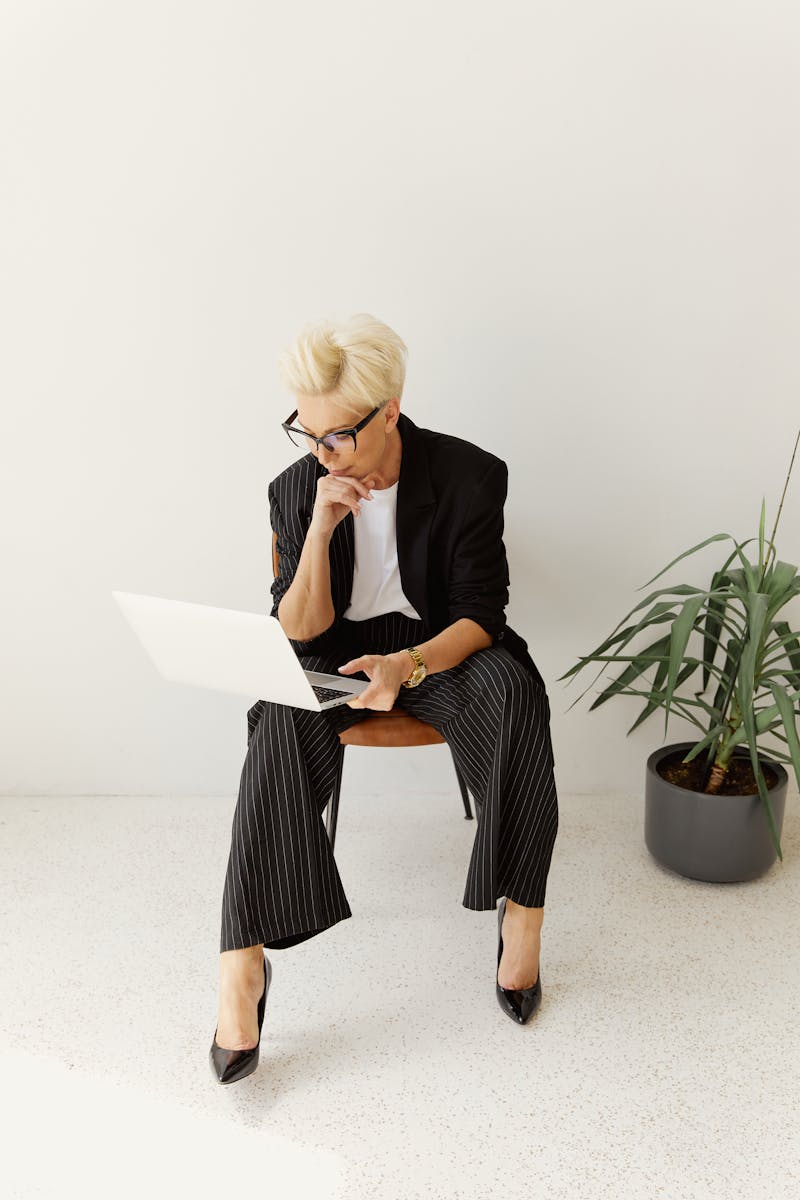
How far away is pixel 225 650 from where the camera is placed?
62.7 inches

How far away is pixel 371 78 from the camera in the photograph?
2258mm

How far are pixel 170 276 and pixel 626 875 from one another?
1652 mm

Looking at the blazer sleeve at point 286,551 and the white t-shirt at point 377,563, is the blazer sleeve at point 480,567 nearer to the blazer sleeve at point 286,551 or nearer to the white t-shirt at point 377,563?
the white t-shirt at point 377,563

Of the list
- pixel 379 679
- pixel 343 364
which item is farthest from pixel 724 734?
pixel 343 364

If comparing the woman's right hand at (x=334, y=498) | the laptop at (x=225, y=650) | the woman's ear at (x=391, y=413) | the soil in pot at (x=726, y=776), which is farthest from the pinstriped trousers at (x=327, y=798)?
the soil in pot at (x=726, y=776)

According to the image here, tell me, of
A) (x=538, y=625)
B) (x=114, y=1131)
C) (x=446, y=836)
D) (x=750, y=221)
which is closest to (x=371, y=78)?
(x=750, y=221)

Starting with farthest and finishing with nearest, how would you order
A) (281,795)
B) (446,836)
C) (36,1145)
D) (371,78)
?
1. (446,836)
2. (371,78)
3. (281,795)
4. (36,1145)

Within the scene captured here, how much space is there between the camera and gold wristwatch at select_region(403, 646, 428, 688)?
1860mm

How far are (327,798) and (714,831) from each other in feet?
2.83

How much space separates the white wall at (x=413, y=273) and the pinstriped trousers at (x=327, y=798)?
731 millimetres

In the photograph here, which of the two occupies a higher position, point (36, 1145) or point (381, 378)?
point (381, 378)

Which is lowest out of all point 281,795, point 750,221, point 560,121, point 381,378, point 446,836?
point 446,836

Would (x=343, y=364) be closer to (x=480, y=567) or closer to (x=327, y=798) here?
(x=480, y=567)

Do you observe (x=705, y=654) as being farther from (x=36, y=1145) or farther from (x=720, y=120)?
(x=36, y=1145)
